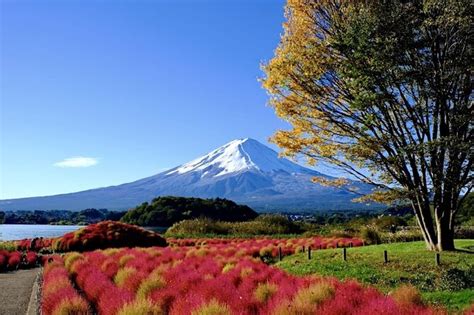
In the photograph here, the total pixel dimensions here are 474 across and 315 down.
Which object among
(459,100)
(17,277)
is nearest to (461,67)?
(459,100)

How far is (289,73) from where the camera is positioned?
642 inches

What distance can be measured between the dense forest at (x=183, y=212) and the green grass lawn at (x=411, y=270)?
41.5m

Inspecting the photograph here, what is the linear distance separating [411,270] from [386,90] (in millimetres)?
5553

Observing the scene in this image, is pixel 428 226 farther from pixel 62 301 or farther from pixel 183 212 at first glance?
pixel 183 212

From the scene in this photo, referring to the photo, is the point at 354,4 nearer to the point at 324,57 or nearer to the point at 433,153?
the point at 324,57

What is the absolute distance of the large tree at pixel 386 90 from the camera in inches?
567

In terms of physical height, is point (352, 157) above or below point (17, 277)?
above

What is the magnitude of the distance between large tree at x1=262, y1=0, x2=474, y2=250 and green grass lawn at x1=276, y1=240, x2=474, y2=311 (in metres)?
2.13

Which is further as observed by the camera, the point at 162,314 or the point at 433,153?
the point at 433,153

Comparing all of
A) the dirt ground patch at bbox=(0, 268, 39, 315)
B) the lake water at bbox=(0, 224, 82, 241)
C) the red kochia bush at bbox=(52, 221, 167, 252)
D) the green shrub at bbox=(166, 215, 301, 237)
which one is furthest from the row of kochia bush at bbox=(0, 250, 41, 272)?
the lake water at bbox=(0, 224, 82, 241)

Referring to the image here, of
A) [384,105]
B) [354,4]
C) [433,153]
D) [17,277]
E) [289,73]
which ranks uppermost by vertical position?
[354,4]

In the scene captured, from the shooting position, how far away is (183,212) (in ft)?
189

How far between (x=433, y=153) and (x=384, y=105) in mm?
2187

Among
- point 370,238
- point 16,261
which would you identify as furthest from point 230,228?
point 16,261
